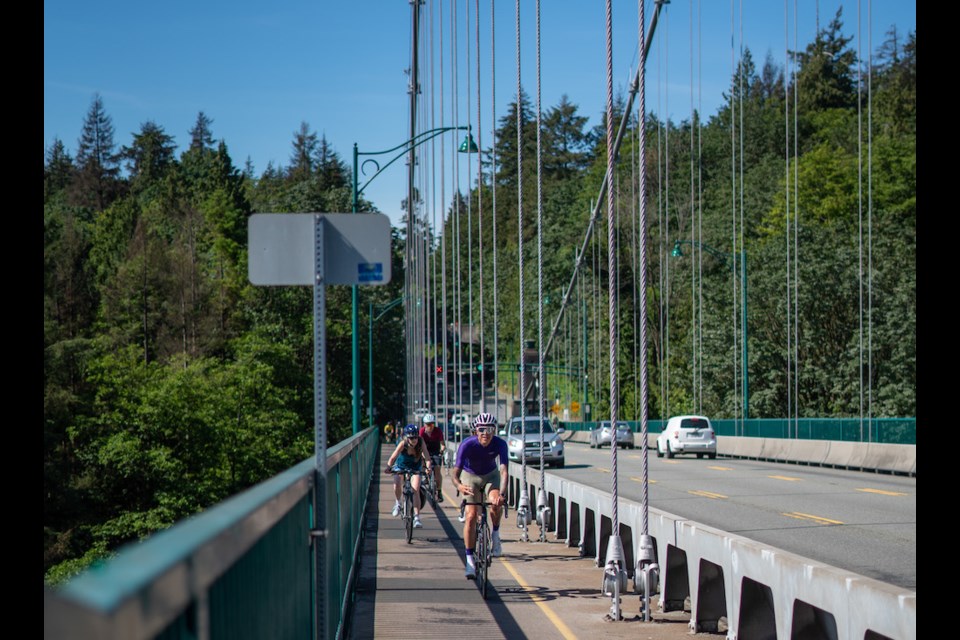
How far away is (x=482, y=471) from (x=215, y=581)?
1100cm

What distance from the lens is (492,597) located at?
13312 mm

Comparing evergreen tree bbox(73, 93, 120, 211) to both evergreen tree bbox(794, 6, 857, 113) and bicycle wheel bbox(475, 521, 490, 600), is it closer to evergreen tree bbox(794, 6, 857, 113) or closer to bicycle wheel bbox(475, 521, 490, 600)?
evergreen tree bbox(794, 6, 857, 113)

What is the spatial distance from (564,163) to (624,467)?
127840 mm

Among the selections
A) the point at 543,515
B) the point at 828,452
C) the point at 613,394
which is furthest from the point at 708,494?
the point at 828,452

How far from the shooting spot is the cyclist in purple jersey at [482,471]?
564 inches

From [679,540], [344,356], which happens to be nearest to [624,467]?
[679,540]

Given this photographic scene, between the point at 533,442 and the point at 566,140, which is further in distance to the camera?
the point at 566,140

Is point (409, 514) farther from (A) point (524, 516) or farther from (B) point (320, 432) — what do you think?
(B) point (320, 432)

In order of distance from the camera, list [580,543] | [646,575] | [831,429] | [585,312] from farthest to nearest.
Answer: [585,312], [831,429], [580,543], [646,575]

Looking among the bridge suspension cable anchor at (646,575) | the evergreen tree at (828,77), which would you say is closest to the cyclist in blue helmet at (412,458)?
the bridge suspension cable anchor at (646,575)

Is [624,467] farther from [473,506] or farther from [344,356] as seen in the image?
[344,356]

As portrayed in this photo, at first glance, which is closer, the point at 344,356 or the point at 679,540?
the point at 679,540
